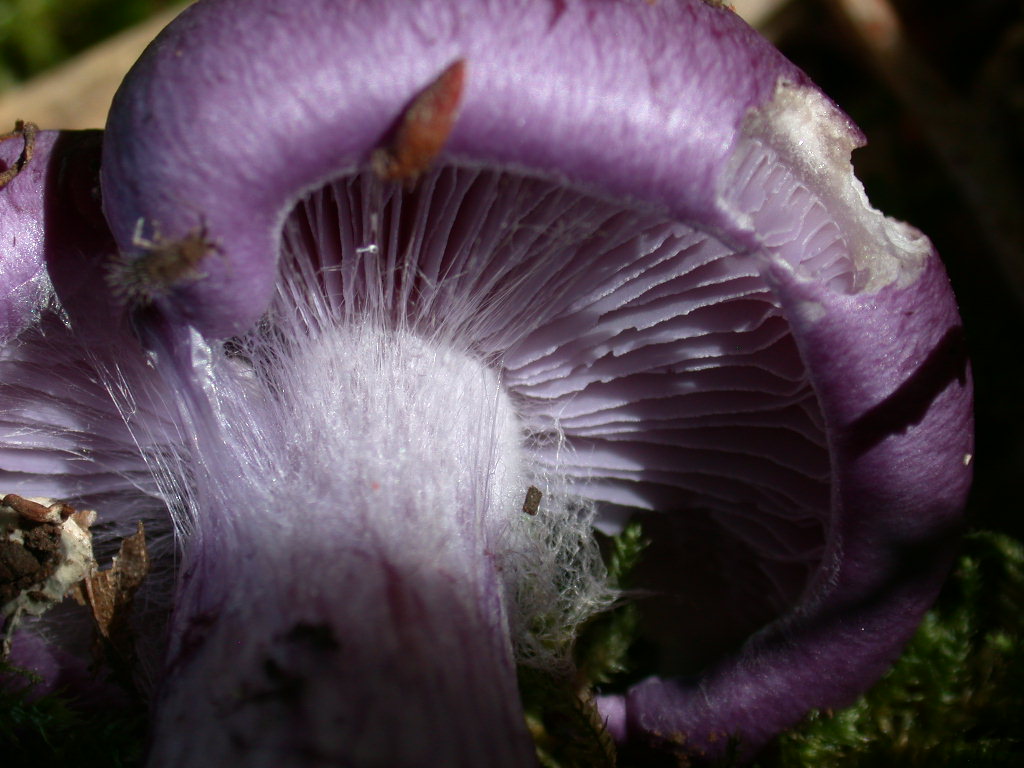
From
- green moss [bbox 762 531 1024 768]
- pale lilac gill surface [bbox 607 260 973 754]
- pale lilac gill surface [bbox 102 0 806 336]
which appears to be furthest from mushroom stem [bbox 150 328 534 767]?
green moss [bbox 762 531 1024 768]

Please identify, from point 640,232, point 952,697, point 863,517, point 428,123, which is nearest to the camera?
point 428,123

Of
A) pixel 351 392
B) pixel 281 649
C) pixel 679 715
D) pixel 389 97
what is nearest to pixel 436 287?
pixel 351 392

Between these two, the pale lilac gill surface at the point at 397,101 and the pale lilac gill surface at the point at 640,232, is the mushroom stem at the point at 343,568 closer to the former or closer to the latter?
the pale lilac gill surface at the point at 640,232

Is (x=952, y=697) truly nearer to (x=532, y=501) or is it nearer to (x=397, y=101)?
(x=532, y=501)

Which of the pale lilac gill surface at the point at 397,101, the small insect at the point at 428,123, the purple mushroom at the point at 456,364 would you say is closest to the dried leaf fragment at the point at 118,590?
the purple mushroom at the point at 456,364

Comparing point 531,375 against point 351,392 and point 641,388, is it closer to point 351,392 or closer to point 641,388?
point 641,388

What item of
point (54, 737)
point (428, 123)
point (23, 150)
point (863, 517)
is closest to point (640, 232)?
point (428, 123)

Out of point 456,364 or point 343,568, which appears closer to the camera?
point 343,568

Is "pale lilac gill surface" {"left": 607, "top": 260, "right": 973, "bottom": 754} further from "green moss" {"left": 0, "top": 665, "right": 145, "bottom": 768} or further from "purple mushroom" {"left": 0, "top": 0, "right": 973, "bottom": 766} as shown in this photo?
"green moss" {"left": 0, "top": 665, "right": 145, "bottom": 768}
